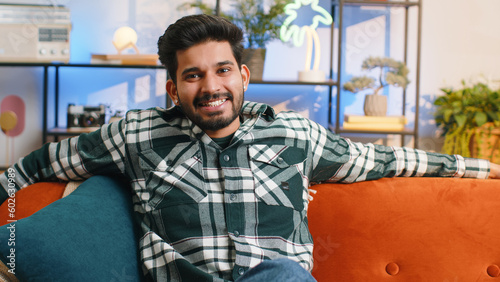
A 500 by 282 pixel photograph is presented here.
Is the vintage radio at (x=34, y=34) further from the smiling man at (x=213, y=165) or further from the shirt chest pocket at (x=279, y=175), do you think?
the shirt chest pocket at (x=279, y=175)

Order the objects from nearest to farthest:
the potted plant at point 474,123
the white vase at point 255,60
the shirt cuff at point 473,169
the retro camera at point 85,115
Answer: the shirt cuff at point 473,169, the potted plant at point 474,123, the white vase at point 255,60, the retro camera at point 85,115

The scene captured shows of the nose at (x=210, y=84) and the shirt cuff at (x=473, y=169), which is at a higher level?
the nose at (x=210, y=84)

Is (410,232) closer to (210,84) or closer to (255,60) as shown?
(210,84)

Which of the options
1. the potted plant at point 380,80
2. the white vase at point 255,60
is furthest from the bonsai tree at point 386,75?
the white vase at point 255,60

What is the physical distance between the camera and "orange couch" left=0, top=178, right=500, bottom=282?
1.20m

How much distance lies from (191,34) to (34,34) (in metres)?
1.70

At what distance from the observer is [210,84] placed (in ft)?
3.71

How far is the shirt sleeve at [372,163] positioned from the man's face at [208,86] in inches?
10.3

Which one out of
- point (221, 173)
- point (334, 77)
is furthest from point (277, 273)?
point (334, 77)

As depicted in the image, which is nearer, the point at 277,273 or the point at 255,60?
the point at 277,273

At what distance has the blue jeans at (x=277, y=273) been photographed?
80 cm

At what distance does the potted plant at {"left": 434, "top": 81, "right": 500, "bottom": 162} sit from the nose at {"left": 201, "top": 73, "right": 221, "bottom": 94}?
1694mm

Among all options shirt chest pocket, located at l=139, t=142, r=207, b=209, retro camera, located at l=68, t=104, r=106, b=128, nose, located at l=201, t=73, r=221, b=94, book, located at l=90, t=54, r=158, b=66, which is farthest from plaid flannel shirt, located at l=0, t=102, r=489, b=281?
retro camera, located at l=68, t=104, r=106, b=128

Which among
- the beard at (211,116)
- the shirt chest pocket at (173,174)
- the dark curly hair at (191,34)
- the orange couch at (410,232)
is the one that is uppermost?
the dark curly hair at (191,34)
